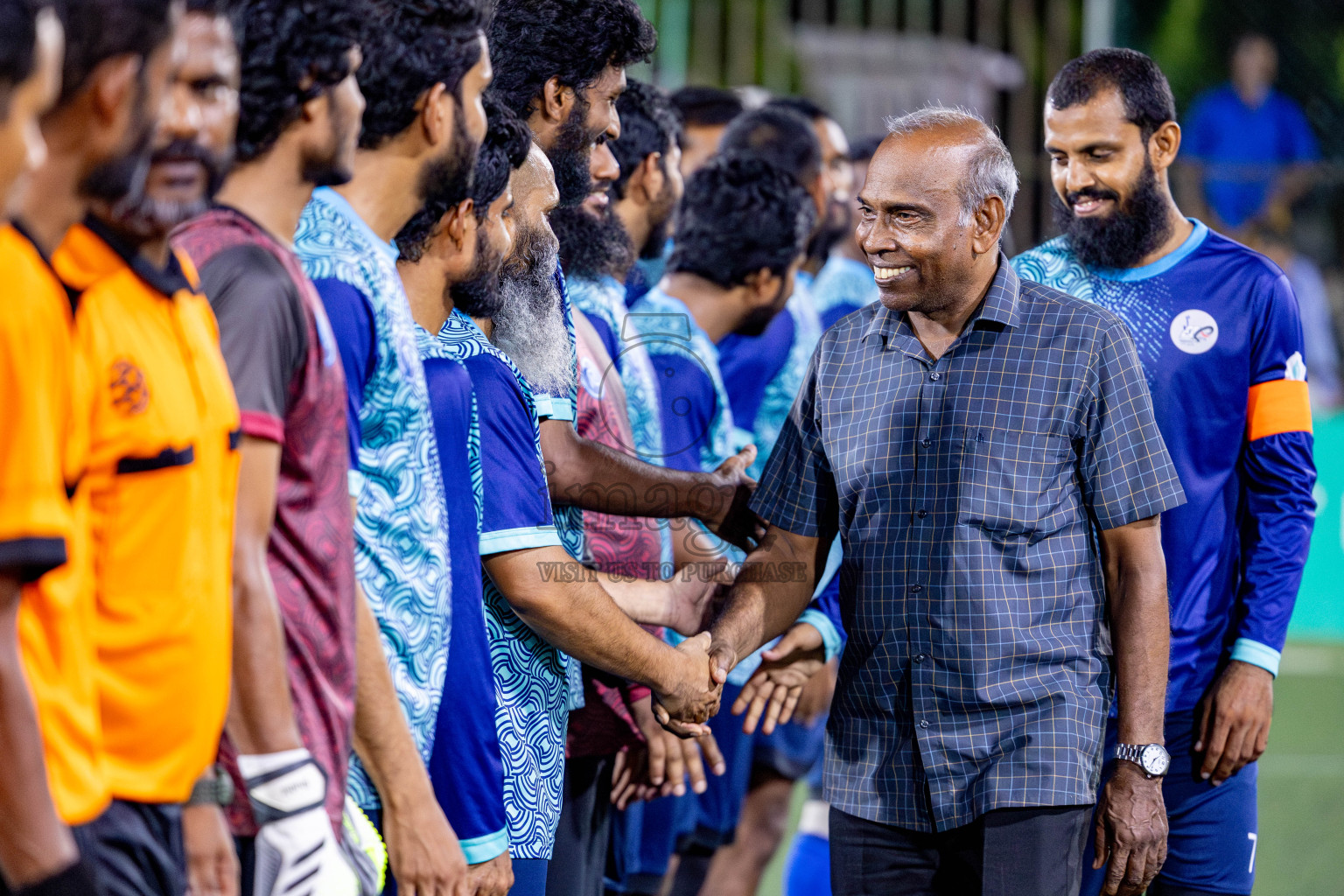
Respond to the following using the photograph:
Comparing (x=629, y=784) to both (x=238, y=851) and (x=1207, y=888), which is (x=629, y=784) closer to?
(x=1207, y=888)

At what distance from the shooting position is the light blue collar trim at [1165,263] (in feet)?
11.1

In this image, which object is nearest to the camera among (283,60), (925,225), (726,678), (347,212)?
(283,60)

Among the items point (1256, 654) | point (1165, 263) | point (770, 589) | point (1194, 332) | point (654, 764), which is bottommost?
point (654, 764)

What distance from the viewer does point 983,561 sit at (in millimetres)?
2725

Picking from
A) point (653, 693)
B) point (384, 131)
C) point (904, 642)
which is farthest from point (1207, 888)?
point (384, 131)

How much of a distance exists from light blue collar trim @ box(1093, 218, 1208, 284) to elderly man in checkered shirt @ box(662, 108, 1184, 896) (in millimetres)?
600

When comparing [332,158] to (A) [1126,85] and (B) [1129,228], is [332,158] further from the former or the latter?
(A) [1126,85]

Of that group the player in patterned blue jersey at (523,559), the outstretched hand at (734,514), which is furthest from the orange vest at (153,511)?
the outstretched hand at (734,514)

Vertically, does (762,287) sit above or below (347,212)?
below

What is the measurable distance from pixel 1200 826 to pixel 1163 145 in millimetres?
1633

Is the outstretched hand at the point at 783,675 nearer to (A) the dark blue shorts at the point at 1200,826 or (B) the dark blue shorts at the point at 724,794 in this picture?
(A) the dark blue shorts at the point at 1200,826

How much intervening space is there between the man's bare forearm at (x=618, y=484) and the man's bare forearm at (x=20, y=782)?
1648 mm

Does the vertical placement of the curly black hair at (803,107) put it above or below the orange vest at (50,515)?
above

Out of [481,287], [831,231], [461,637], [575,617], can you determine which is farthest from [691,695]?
[831,231]
